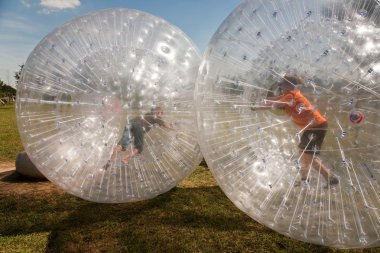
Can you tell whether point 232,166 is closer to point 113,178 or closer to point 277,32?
point 277,32

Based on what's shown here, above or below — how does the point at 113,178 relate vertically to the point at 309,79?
below

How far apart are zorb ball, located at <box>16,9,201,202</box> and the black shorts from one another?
1.05m

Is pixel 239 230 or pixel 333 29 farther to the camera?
pixel 239 230

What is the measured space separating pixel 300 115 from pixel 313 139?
0.51 feet

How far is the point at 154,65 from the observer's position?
275 centimetres

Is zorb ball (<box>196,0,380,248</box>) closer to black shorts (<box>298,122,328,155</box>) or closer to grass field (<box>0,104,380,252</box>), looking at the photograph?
black shorts (<box>298,122,328,155</box>)

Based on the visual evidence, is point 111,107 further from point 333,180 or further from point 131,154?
point 333,180

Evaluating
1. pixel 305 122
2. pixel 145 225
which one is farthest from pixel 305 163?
pixel 145 225

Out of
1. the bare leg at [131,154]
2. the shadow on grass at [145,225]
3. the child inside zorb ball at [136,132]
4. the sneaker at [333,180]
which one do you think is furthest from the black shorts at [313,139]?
the shadow on grass at [145,225]

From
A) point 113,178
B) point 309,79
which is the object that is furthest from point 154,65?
point 309,79

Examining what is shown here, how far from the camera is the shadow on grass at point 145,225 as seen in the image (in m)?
3.21

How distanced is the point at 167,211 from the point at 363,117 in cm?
260

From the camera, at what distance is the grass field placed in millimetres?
3205

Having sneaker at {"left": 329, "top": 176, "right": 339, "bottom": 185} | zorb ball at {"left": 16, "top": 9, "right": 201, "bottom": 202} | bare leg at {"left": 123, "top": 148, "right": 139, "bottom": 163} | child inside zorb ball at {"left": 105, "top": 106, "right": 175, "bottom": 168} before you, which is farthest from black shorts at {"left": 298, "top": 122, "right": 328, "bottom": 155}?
bare leg at {"left": 123, "top": 148, "right": 139, "bottom": 163}
